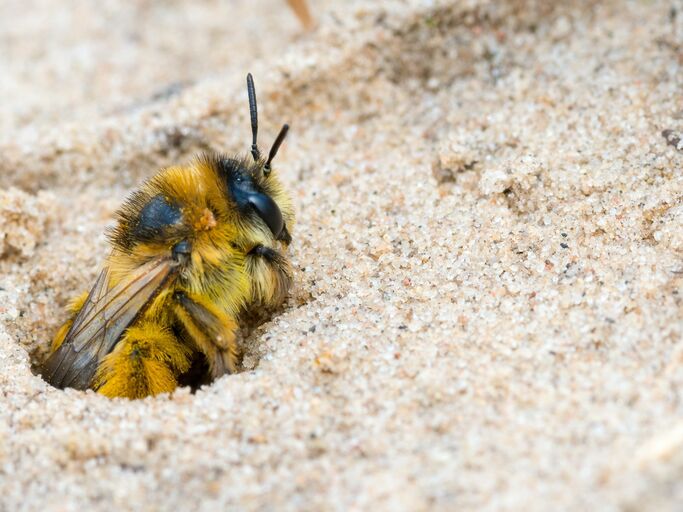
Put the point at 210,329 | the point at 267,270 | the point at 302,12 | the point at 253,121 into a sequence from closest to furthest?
the point at 210,329
the point at 267,270
the point at 253,121
the point at 302,12

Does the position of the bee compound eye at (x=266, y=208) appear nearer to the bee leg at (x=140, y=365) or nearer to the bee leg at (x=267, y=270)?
the bee leg at (x=267, y=270)

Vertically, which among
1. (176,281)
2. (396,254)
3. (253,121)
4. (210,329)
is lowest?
(396,254)

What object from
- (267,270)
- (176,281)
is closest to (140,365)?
(176,281)

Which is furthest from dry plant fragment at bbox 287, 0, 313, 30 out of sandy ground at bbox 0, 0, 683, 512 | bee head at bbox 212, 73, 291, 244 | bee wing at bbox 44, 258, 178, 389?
bee wing at bbox 44, 258, 178, 389

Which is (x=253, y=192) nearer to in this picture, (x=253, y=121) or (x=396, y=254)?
(x=253, y=121)

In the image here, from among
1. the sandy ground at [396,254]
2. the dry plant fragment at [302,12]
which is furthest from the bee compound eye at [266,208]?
the dry plant fragment at [302,12]

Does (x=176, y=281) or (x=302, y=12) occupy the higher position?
(x=302, y=12)
